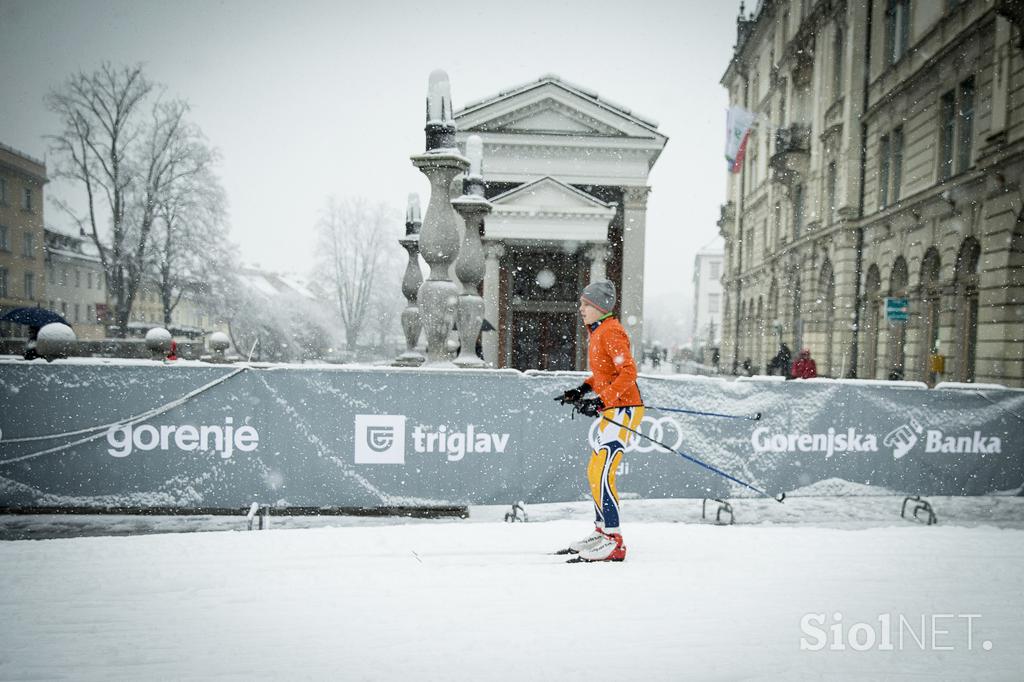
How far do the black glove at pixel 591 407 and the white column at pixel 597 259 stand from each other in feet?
68.5

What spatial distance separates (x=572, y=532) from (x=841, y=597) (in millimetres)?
2238

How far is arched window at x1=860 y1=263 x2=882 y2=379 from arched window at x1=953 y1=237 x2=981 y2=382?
17.7 feet

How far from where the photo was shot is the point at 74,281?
58.5m

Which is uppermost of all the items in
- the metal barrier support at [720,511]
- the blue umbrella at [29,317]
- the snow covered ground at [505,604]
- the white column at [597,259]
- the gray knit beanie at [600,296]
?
the white column at [597,259]

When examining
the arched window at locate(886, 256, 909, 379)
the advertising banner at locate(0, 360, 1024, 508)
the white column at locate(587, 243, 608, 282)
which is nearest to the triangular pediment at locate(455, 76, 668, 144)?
the white column at locate(587, 243, 608, 282)

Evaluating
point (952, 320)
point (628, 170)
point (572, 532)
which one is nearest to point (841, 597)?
point (572, 532)

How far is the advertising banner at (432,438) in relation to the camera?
6086 millimetres

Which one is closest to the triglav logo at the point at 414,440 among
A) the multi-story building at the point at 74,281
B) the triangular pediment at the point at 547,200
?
the triangular pediment at the point at 547,200

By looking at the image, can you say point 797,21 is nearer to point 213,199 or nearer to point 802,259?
point 802,259

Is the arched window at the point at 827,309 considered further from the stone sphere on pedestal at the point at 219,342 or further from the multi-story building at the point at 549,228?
the stone sphere on pedestal at the point at 219,342

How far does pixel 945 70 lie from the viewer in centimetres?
1770

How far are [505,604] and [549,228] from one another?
22.4 m
